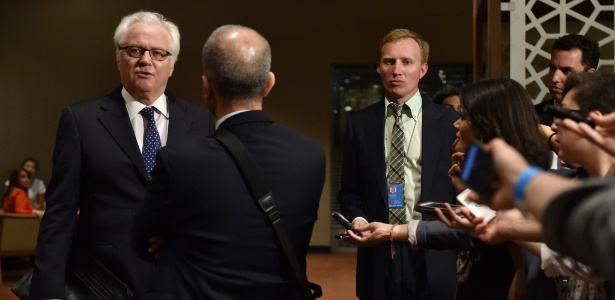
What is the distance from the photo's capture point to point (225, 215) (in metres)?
1.97

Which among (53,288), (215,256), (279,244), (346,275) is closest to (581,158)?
(279,244)

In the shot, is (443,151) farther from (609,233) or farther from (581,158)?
(609,233)

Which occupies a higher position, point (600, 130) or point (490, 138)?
point (600, 130)

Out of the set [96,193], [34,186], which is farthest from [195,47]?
[96,193]

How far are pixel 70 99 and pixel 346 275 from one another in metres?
4.67

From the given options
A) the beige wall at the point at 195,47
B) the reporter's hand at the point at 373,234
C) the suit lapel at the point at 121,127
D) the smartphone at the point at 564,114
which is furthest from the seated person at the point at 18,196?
the smartphone at the point at 564,114

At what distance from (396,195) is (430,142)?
0.25 metres

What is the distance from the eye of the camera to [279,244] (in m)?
2.03

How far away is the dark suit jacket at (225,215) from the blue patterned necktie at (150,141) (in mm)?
625

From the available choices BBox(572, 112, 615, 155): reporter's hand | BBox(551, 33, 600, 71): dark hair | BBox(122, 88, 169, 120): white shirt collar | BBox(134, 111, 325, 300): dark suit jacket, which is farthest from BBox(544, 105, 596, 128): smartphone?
BBox(551, 33, 600, 71): dark hair

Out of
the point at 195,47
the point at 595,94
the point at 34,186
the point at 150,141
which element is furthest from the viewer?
the point at 195,47

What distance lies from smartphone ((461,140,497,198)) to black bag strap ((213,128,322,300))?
0.69 meters

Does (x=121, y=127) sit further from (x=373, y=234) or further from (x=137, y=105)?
(x=373, y=234)

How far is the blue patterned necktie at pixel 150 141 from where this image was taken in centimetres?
266
